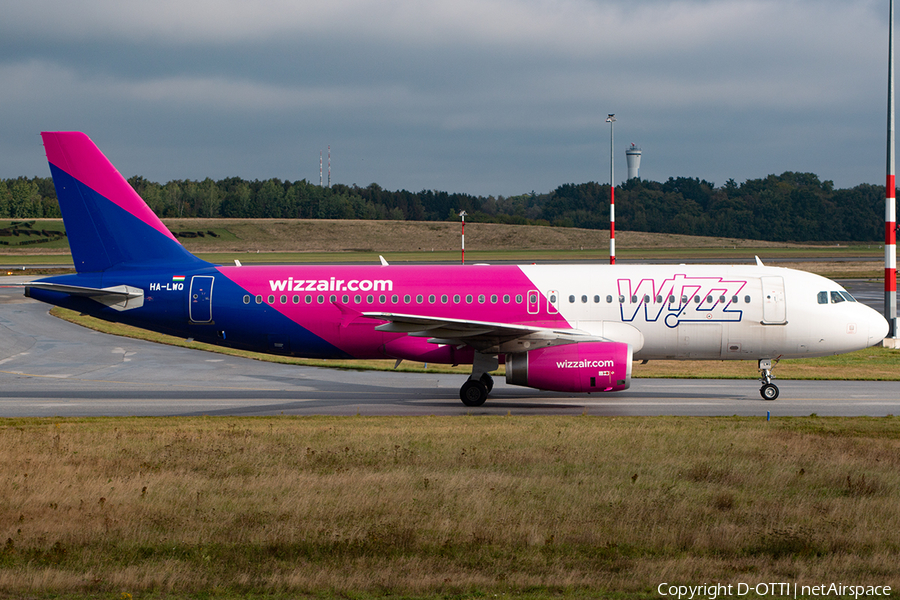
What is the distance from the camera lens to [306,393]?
89.0 feet

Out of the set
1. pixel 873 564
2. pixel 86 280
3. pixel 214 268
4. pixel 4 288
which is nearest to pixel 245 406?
pixel 214 268

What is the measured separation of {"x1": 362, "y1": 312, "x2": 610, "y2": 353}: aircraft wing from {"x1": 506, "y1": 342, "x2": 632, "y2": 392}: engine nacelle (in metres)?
0.49

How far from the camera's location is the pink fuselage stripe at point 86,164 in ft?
84.1

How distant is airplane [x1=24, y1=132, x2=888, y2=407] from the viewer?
80.2 feet

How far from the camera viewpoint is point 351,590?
8.83 m

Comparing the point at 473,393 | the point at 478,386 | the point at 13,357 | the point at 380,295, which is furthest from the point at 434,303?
the point at 13,357

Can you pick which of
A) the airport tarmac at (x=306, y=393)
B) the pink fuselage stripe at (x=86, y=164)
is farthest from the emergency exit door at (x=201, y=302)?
the airport tarmac at (x=306, y=393)

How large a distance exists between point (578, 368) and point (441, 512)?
11923 mm

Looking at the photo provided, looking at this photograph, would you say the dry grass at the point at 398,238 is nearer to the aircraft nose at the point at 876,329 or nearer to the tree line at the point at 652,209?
the tree line at the point at 652,209

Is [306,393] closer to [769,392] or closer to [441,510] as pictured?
[769,392]

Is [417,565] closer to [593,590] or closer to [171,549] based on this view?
[593,590]

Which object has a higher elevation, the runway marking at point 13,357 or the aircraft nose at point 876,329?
the aircraft nose at point 876,329

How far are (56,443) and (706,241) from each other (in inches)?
6198

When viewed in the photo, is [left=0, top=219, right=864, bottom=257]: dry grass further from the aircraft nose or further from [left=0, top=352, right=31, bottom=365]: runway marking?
the aircraft nose
